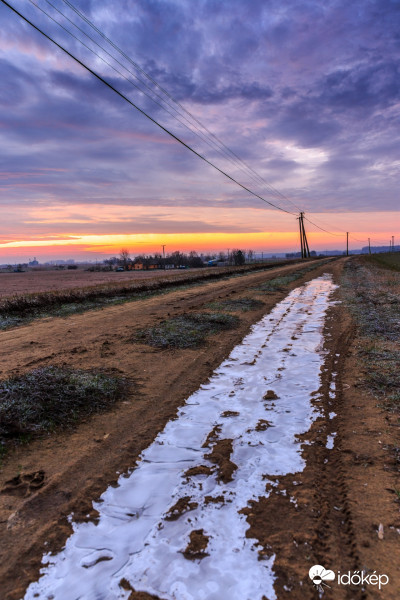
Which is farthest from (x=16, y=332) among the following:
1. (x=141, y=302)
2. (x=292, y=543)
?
(x=292, y=543)

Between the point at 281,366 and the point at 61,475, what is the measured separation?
4.28 meters

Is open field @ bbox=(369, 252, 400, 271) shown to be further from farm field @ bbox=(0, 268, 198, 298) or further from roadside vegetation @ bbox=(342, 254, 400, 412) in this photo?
roadside vegetation @ bbox=(342, 254, 400, 412)

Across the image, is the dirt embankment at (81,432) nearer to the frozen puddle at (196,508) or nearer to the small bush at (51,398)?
the frozen puddle at (196,508)

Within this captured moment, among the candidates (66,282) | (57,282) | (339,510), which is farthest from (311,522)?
(57,282)

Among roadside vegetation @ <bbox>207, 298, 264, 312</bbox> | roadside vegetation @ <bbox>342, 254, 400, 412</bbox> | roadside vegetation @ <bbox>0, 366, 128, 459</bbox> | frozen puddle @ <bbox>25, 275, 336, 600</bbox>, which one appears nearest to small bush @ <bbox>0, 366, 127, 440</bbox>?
roadside vegetation @ <bbox>0, 366, 128, 459</bbox>

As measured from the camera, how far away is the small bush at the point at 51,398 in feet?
13.8

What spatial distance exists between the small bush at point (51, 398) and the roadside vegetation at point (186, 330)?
2505 mm

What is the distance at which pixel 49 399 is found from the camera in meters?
4.73

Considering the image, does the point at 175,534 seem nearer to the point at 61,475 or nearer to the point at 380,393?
the point at 61,475

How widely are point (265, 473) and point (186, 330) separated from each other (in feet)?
20.1

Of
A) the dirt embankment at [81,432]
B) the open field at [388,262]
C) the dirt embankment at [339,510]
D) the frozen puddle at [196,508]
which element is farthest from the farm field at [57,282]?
the open field at [388,262]

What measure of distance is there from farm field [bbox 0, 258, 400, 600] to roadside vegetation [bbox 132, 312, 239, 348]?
10 centimetres

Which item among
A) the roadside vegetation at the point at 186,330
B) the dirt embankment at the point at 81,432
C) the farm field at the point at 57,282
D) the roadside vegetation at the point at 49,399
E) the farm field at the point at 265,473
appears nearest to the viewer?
the farm field at the point at 265,473

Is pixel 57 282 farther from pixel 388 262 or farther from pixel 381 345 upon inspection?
pixel 388 262
